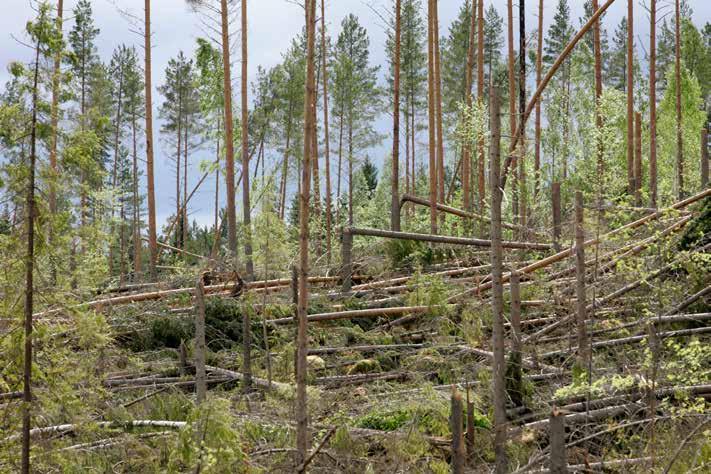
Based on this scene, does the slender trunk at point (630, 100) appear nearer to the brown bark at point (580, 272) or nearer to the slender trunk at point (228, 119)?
the slender trunk at point (228, 119)

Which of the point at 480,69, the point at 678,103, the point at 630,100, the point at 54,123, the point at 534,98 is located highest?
the point at 678,103

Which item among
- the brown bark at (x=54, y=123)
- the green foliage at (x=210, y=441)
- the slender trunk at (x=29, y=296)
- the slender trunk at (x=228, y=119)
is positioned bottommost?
the green foliage at (x=210, y=441)

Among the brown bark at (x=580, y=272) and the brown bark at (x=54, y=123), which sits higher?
the brown bark at (x=54, y=123)

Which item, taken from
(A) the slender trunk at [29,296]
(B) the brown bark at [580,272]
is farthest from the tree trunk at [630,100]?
(A) the slender trunk at [29,296]

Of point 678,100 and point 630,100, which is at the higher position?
point 678,100

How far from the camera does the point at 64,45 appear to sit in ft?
15.3

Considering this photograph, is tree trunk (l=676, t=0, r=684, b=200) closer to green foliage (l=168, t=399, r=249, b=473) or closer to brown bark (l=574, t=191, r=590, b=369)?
brown bark (l=574, t=191, r=590, b=369)

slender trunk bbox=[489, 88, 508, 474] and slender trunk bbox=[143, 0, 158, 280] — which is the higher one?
slender trunk bbox=[143, 0, 158, 280]

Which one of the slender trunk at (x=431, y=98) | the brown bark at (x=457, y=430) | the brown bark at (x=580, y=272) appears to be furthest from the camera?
the slender trunk at (x=431, y=98)

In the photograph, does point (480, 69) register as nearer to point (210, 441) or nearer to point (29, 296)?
point (29, 296)

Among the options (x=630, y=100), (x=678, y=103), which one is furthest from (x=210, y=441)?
(x=678, y=103)

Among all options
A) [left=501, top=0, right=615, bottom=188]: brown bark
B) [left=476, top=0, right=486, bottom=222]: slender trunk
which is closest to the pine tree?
[left=476, top=0, right=486, bottom=222]: slender trunk

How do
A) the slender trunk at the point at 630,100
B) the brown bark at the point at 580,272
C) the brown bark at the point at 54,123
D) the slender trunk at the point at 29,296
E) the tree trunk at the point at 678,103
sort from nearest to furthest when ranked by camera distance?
1. the slender trunk at the point at 29,296
2. the brown bark at the point at 54,123
3. the brown bark at the point at 580,272
4. the slender trunk at the point at 630,100
5. the tree trunk at the point at 678,103

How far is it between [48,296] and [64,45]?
1511 millimetres
